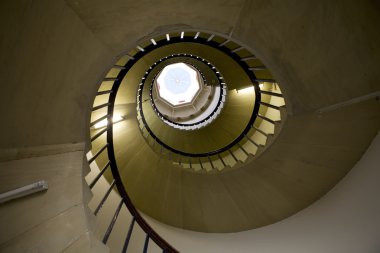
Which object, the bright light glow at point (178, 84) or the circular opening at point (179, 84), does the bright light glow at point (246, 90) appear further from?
the bright light glow at point (178, 84)

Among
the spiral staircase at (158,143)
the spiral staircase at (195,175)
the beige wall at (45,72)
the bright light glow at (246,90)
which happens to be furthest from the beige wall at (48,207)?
the bright light glow at (246,90)

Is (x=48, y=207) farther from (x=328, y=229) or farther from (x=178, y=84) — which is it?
(x=178, y=84)

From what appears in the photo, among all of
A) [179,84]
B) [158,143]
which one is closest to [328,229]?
[158,143]

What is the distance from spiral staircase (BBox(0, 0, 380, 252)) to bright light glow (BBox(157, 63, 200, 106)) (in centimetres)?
672

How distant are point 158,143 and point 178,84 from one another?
950 cm

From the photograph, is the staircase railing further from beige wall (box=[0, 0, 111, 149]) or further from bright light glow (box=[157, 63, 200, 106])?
bright light glow (box=[157, 63, 200, 106])

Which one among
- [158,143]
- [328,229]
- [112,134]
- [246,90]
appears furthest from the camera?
[246,90]

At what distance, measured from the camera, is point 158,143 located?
672 cm

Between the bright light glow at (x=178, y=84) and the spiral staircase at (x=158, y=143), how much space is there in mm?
6720

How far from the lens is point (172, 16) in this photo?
10.2 feet

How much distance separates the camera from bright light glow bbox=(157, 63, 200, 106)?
13805 mm

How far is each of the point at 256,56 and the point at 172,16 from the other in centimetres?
156

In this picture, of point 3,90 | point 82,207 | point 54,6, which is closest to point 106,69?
point 54,6

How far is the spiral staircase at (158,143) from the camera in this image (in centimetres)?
226
